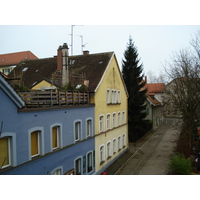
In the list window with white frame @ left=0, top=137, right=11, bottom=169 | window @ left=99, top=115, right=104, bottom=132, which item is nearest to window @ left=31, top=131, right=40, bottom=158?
window with white frame @ left=0, top=137, right=11, bottom=169

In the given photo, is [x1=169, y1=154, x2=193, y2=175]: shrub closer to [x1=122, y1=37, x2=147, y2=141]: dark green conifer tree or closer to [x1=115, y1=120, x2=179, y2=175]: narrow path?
[x1=115, y1=120, x2=179, y2=175]: narrow path

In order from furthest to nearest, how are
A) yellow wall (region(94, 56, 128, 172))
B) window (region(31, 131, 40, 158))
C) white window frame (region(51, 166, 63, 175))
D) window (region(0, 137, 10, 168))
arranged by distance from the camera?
yellow wall (region(94, 56, 128, 172)) → white window frame (region(51, 166, 63, 175)) → window (region(31, 131, 40, 158)) → window (region(0, 137, 10, 168))

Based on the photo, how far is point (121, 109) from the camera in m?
12.2

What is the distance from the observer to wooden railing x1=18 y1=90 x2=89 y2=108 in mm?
5853

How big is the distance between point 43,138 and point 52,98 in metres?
1.33

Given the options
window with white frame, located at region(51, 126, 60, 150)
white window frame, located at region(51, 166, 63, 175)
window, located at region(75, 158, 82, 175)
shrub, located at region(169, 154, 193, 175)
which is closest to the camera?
white window frame, located at region(51, 166, 63, 175)

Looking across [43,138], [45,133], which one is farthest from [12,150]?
[45,133]

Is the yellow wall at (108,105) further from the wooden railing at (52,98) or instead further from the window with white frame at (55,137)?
the window with white frame at (55,137)

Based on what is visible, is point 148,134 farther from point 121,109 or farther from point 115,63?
point 115,63

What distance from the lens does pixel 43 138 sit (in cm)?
601

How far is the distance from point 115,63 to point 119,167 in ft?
17.6

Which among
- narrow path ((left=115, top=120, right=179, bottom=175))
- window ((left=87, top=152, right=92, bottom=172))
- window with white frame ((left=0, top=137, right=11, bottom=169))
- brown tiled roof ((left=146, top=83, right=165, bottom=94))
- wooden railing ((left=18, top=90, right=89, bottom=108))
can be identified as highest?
brown tiled roof ((left=146, top=83, right=165, bottom=94))

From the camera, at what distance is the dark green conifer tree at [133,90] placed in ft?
44.4

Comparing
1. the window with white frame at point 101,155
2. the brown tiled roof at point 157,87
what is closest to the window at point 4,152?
the window with white frame at point 101,155
